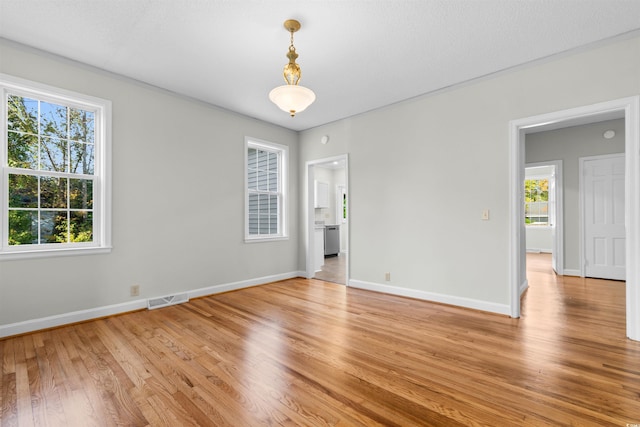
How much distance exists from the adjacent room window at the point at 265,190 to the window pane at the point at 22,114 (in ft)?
8.16

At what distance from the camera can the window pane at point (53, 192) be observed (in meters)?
3.03

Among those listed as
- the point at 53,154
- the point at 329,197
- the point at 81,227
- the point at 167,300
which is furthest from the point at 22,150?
the point at 329,197

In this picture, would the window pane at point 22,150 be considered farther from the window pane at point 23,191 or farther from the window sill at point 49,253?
the window sill at point 49,253

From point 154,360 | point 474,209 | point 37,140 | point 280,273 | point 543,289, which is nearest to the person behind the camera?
point 154,360

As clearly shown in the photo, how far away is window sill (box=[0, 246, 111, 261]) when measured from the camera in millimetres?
2775

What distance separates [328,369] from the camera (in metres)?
2.19

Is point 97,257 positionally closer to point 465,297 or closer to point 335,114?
point 335,114

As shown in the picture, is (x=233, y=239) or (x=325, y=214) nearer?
(x=233, y=239)

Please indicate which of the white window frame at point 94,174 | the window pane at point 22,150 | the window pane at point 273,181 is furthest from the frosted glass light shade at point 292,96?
the window pane at point 273,181

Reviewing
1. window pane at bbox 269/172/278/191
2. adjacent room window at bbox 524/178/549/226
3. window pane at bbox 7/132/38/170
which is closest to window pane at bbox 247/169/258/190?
window pane at bbox 269/172/278/191

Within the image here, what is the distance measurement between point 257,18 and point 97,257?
3.01 m

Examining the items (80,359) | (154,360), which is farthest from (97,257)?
(154,360)

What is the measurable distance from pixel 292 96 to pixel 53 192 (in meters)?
2.78

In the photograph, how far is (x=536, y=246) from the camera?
29.6ft
